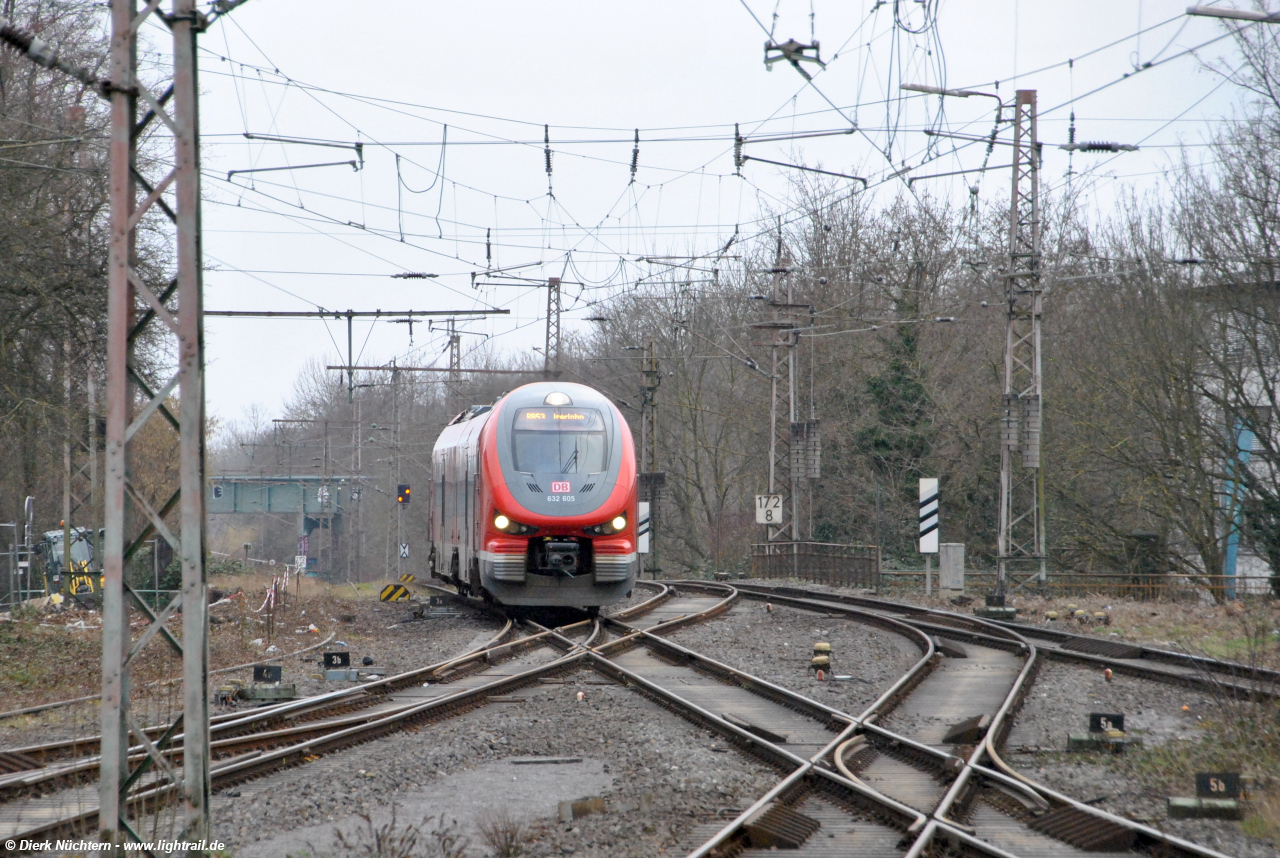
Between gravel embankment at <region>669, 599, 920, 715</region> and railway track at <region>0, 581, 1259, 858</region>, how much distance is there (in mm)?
361

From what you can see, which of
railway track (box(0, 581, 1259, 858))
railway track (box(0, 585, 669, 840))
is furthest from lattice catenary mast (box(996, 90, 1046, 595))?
railway track (box(0, 585, 669, 840))

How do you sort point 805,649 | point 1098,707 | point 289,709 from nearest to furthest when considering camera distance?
1. point 289,709
2. point 1098,707
3. point 805,649

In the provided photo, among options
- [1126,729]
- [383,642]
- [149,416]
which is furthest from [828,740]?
[383,642]

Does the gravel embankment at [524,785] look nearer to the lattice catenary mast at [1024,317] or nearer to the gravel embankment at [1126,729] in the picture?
the gravel embankment at [1126,729]

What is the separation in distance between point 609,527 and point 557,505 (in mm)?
830

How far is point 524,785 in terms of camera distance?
784 cm

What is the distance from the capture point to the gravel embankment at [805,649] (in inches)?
481

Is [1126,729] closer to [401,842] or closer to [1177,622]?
[401,842]

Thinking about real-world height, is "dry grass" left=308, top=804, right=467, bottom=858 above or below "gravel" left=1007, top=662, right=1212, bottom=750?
above

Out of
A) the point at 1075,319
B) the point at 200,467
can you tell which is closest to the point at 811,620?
the point at 200,467

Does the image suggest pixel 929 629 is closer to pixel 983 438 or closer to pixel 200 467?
pixel 200 467

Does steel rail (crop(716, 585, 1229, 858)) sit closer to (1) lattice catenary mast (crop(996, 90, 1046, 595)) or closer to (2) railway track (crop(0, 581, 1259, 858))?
(2) railway track (crop(0, 581, 1259, 858))

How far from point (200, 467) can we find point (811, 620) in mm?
14957

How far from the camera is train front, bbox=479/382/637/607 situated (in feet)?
57.0
